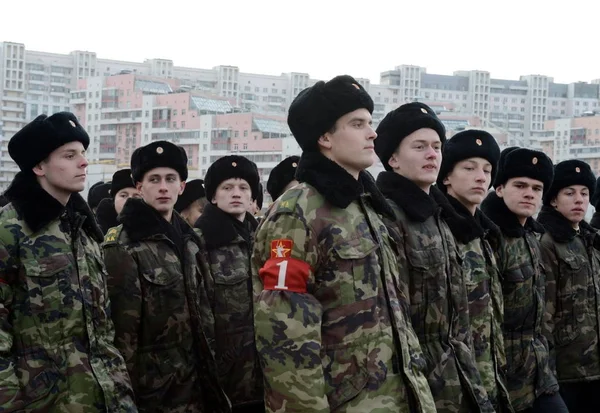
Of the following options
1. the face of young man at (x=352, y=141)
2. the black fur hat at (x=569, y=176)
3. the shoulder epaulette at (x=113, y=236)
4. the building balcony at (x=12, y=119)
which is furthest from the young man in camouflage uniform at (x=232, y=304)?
the building balcony at (x=12, y=119)

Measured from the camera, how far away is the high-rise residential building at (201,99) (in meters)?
80.6

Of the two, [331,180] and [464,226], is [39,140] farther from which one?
[464,226]

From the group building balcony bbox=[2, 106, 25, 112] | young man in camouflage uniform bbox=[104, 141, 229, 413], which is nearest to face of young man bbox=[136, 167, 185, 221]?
young man in camouflage uniform bbox=[104, 141, 229, 413]

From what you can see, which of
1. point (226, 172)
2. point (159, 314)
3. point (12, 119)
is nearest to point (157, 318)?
point (159, 314)

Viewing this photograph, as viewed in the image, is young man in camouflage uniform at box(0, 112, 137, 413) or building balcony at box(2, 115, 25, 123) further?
building balcony at box(2, 115, 25, 123)

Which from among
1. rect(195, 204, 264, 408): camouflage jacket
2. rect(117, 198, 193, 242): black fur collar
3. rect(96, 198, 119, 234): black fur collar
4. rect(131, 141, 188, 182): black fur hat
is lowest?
rect(195, 204, 264, 408): camouflage jacket

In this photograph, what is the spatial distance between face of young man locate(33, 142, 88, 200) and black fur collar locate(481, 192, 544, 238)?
2.34 meters

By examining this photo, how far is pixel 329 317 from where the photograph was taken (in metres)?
3.59

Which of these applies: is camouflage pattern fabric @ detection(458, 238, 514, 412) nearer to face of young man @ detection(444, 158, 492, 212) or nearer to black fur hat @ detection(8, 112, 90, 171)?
face of young man @ detection(444, 158, 492, 212)

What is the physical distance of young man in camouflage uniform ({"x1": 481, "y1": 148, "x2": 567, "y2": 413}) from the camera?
5.23 meters

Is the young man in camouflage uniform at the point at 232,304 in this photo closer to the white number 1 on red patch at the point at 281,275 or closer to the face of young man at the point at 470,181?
the face of young man at the point at 470,181

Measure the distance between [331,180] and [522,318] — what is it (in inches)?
80.1

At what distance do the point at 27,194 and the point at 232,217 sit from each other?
2.03 meters

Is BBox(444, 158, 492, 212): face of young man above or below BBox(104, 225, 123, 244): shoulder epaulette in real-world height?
above
